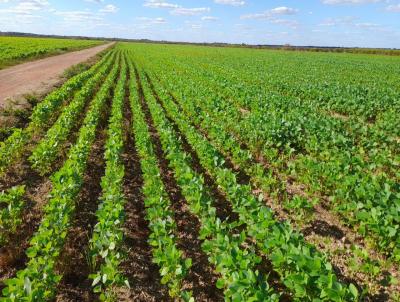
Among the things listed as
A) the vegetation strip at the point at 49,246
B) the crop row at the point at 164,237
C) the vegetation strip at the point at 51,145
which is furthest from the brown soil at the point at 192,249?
the vegetation strip at the point at 51,145

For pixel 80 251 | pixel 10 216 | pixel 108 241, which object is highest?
pixel 108 241

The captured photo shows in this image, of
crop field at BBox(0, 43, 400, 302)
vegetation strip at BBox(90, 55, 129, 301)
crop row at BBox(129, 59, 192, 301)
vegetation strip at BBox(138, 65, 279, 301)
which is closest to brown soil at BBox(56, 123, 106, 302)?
crop field at BBox(0, 43, 400, 302)

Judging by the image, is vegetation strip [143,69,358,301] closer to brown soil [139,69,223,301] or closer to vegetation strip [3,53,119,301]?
brown soil [139,69,223,301]

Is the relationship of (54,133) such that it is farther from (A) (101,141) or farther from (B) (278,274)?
(B) (278,274)

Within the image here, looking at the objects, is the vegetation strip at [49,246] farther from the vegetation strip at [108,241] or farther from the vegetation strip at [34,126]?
the vegetation strip at [34,126]

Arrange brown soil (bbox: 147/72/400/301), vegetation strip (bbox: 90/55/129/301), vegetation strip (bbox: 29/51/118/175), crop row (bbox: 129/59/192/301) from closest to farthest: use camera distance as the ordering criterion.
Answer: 1. vegetation strip (bbox: 90/55/129/301)
2. crop row (bbox: 129/59/192/301)
3. brown soil (bbox: 147/72/400/301)
4. vegetation strip (bbox: 29/51/118/175)

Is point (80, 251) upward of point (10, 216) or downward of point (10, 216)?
downward

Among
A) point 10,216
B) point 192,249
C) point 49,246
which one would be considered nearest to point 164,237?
point 192,249

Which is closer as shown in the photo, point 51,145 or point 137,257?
point 137,257

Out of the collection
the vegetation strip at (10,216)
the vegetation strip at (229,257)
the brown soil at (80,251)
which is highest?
the vegetation strip at (229,257)

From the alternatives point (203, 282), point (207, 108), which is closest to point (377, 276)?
point (203, 282)

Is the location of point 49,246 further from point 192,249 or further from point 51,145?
point 51,145

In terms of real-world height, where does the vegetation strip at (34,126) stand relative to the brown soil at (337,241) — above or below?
above

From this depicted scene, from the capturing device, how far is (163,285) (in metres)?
4.74
